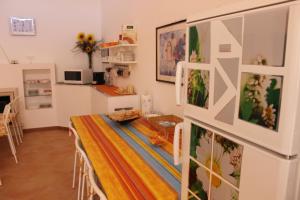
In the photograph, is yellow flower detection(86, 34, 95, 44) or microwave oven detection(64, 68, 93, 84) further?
yellow flower detection(86, 34, 95, 44)

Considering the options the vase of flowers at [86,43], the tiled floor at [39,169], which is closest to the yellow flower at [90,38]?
the vase of flowers at [86,43]

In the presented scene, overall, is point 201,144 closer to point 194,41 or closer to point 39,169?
point 194,41

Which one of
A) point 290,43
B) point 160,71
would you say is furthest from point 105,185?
point 160,71

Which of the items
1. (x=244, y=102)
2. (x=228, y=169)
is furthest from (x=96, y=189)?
(x=244, y=102)

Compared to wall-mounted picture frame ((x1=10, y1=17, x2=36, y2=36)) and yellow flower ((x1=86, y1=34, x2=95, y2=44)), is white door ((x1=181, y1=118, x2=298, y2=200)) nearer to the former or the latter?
yellow flower ((x1=86, y1=34, x2=95, y2=44))

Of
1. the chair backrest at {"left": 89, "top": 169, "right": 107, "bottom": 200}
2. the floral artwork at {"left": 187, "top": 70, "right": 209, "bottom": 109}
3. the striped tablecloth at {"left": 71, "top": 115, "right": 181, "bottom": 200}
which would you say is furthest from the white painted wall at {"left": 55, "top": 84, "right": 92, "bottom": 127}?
the floral artwork at {"left": 187, "top": 70, "right": 209, "bottom": 109}

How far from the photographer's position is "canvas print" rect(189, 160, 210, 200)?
87cm

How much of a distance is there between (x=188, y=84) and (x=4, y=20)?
15.1ft

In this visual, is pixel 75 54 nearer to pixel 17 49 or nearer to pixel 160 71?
pixel 17 49

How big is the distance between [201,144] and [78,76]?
406cm

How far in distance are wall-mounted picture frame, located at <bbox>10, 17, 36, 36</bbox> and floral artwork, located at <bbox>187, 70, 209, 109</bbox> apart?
4474mm

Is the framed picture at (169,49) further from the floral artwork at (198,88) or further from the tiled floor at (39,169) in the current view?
the tiled floor at (39,169)

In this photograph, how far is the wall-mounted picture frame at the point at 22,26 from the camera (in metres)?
4.41

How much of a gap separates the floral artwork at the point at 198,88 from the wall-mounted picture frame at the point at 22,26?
4.47 meters
